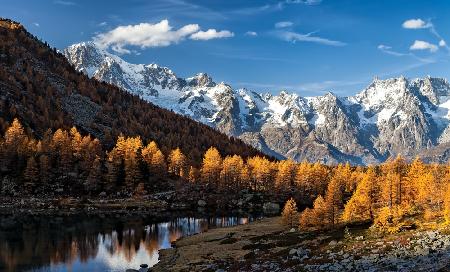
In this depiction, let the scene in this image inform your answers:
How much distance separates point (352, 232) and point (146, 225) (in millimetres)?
56771

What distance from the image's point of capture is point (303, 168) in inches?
7441

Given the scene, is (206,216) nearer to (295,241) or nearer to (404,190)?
(404,190)

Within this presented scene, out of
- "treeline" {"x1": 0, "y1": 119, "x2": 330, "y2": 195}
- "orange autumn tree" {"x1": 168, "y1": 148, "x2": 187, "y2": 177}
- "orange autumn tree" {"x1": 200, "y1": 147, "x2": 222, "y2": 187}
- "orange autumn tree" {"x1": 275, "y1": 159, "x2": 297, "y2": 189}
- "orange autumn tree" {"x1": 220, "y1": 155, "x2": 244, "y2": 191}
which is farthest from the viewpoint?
"orange autumn tree" {"x1": 168, "y1": 148, "x2": 187, "y2": 177}

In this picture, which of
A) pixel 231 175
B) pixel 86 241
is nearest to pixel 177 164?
pixel 231 175

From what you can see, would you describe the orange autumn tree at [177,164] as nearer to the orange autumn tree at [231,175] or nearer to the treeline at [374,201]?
the orange autumn tree at [231,175]

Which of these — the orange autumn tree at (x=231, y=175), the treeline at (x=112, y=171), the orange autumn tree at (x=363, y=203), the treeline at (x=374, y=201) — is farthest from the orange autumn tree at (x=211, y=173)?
the orange autumn tree at (x=363, y=203)

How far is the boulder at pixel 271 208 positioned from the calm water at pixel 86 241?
102ft

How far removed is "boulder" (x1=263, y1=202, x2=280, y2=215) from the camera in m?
156

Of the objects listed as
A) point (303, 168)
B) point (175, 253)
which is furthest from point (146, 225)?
point (303, 168)

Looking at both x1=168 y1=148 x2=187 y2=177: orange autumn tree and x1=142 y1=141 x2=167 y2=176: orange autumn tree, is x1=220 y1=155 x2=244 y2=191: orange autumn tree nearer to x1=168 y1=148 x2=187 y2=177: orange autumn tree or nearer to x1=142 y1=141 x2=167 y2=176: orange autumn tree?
x1=168 y1=148 x2=187 y2=177: orange autumn tree

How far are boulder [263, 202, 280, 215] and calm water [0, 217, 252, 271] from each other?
31082 millimetres

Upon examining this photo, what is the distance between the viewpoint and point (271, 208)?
526 feet

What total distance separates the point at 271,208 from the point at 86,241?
82423 mm

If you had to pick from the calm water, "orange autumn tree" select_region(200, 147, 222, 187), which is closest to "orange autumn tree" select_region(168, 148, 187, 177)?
"orange autumn tree" select_region(200, 147, 222, 187)
